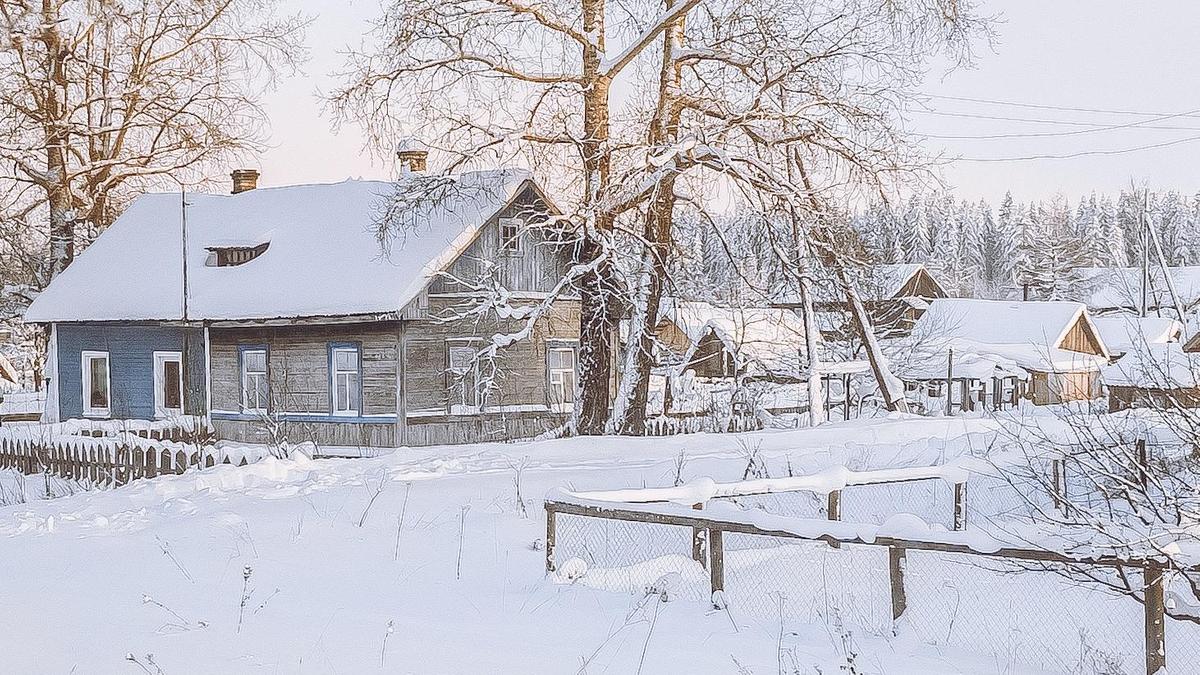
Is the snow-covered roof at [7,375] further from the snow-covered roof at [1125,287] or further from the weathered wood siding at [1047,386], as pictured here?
the snow-covered roof at [1125,287]

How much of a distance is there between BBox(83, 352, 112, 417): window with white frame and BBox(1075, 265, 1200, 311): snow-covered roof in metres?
65.5

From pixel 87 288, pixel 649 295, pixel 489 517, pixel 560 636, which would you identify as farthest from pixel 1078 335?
pixel 560 636

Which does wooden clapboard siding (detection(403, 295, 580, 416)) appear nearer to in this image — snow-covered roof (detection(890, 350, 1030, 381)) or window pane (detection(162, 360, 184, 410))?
window pane (detection(162, 360, 184, 410))

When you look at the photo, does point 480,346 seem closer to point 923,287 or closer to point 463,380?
point 463,380

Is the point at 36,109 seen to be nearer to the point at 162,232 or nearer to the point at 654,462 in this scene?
the point at 162,232

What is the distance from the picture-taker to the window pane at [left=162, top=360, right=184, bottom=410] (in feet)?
89.6

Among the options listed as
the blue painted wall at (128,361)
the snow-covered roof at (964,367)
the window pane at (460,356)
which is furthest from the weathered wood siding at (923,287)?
the blue painted wall at (128,361)

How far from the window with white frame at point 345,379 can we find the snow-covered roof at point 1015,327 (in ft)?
100

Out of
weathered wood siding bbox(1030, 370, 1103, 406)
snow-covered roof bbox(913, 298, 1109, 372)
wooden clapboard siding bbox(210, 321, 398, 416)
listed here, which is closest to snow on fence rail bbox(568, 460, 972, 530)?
wooden clapboard siding bbox(210, 321, 398, 416)

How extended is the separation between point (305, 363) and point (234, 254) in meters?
3.85

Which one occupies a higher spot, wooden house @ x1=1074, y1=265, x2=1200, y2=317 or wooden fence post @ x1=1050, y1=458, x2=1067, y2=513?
wooden house @ x1=1074, y1=265, x2=1200, y2=317

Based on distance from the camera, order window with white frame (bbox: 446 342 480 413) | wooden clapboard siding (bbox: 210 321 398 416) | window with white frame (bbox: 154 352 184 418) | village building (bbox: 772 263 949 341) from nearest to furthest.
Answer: village building (bbox: 772 263 949 341), wooden clapboard siding (bbox: 210 321 398 416), window with white frame (bbox: 446 342 480 413), window with white frame (bbox: 154 352 184 418)

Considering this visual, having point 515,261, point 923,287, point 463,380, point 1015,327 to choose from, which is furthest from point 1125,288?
point 463,380

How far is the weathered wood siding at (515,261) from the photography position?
24.5 m
